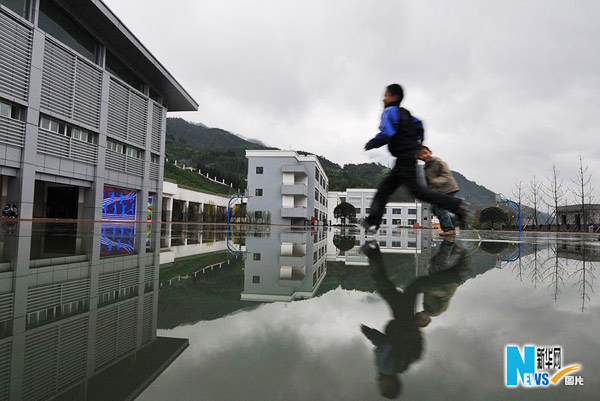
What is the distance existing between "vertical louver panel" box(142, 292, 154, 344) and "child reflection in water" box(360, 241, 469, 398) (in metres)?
0.81

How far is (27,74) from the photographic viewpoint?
15.4 meters

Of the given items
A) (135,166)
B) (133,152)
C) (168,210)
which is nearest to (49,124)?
(133,152)

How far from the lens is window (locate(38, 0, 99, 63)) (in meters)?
16.7

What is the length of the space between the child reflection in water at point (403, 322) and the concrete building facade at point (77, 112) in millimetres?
18278

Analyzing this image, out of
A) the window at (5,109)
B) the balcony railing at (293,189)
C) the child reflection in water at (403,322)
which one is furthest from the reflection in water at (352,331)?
the balcony railing at (293,189)

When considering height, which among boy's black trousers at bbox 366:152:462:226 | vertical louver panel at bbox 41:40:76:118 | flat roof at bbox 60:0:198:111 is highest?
flat roof at bbox 60:0:198:111

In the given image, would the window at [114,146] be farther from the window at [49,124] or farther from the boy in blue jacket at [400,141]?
the boy in blue jacket at [400,141]

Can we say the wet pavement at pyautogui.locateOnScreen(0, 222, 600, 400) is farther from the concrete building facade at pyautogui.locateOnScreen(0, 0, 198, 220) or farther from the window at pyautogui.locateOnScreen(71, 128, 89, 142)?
the window at pyautogui.locateOnScreen(71, 128, 89, 142)

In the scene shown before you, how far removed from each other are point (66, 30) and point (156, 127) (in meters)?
9.69

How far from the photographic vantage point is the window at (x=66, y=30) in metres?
16.7

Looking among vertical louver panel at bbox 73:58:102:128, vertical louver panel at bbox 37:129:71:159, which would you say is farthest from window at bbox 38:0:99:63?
vertical louver panel at bbox 37:129:71:159

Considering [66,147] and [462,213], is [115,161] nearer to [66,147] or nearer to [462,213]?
[66,147]

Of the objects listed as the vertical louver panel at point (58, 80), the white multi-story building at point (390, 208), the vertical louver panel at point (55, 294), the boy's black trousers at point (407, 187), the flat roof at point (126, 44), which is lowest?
the vertical louver panel at point (55, 294)

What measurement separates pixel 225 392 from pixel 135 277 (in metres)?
1.78
